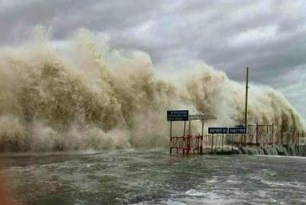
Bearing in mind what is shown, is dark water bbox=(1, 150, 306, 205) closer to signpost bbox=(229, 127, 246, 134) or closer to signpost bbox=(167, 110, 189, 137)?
signpost bbox=(167, 110, 189, 137)

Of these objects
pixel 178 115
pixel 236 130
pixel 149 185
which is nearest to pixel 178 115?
pixel 178 115

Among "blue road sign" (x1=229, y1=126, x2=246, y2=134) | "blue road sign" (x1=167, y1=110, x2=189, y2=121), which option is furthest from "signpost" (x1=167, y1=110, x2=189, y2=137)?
"blue road sign" (x1=229, y1=126, x2=246, y2=134)

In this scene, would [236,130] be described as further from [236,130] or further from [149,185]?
[149,185]

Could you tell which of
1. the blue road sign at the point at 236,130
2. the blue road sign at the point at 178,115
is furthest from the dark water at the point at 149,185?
the blue road sign at the point at 236,130

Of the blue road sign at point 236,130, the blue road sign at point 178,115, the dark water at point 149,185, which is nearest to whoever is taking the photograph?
the dark water at point 149,185

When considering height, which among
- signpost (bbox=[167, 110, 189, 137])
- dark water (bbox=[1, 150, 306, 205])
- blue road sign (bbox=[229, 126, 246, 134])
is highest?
signpost (bbox=[167, 110, 189, 137])

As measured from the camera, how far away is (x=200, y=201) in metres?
10.6

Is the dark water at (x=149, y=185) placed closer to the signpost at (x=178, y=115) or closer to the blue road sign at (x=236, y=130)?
the signpost at (x=178, y=115)

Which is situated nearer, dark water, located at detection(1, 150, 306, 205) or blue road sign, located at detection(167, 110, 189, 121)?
dark water, located at detection(1, 150, 306, 205)

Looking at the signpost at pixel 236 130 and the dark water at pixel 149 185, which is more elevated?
the signpost at pixel 236 130

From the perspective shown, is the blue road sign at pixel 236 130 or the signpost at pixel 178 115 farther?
the blue road sign at pixel 236 130

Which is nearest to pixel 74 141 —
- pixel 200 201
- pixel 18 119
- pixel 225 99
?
pixel 18 119

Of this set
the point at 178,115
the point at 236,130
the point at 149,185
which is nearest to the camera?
the point at 149,185

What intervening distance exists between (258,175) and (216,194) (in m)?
5.67
